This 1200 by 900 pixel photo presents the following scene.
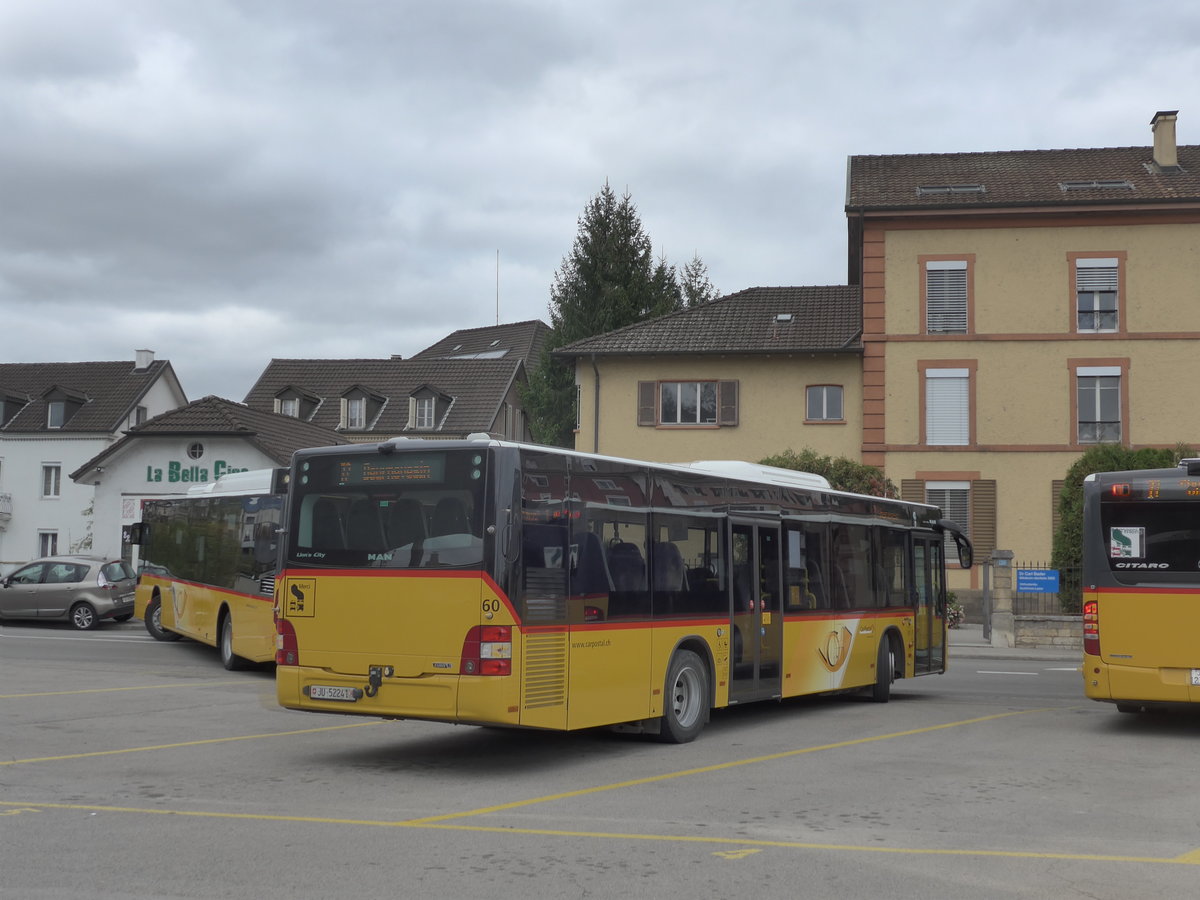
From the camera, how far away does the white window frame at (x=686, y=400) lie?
43.0 m

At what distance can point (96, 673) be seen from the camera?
20188mm

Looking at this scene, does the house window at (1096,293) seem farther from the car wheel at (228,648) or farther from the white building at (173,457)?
the car wheel at (228,648)

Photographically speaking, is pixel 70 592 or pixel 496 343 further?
pixel 496 343

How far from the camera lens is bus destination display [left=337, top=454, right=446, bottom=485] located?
11039mm

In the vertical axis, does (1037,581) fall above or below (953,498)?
below

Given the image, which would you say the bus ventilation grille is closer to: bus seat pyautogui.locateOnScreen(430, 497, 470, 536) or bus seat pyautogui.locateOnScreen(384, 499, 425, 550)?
bus seat pyautogui.locateOnScreen(430, 497, 470, 536)

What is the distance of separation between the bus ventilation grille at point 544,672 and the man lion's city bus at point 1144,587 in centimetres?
600

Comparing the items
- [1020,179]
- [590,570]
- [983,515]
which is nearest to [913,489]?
[983,515]

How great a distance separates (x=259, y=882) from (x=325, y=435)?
4919 cm

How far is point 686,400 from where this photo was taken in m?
43.2

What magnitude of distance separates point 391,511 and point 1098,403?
108 ft

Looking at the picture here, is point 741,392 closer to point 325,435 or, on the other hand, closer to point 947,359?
point 947,359

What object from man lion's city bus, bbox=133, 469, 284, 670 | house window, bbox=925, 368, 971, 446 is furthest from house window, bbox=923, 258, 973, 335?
man lion's city bus, bbox=133, 469, 284, 670

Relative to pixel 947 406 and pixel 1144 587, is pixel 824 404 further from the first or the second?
pixel 1144 587
